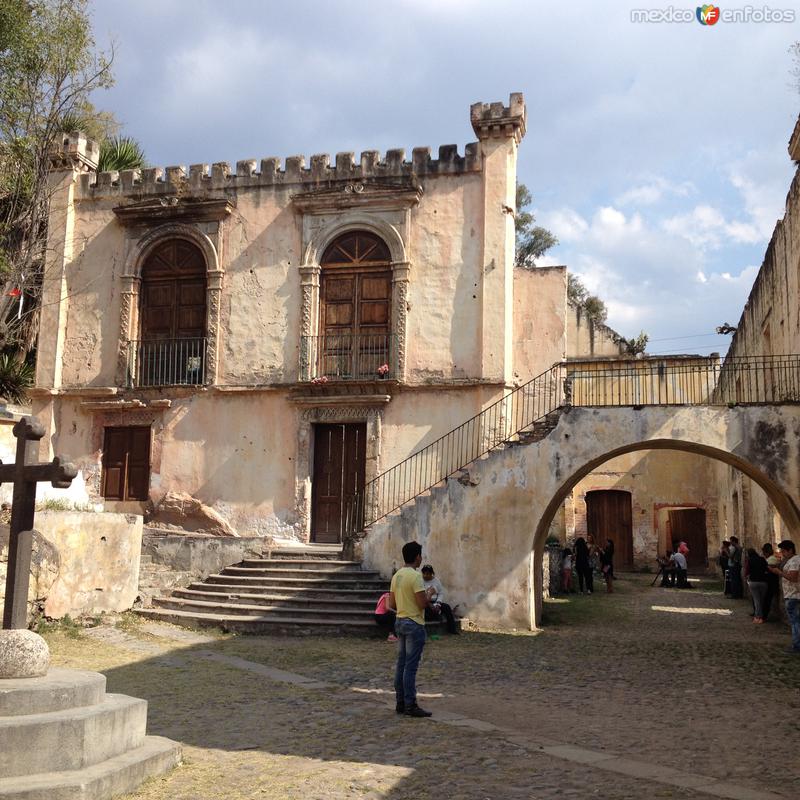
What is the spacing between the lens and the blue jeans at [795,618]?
11.8 meters

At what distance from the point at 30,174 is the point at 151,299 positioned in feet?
12.3

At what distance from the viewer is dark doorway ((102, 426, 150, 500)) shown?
19.0 m

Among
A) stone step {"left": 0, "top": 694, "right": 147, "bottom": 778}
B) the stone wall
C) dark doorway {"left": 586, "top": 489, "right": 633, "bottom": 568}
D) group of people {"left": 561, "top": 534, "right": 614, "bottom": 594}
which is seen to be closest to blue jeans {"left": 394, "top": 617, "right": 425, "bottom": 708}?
stone step {"left": 0, "top": 694, "right": 147, "bottom": 778}

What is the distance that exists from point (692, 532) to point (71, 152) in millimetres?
21134

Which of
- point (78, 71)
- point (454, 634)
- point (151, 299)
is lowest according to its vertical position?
point (454, 634)

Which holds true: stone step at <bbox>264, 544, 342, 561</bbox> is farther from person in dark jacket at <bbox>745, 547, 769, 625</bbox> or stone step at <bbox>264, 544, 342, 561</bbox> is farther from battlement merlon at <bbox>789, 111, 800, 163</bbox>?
battlement merlon at <bbox>789, 111, 800, 163</bbox>

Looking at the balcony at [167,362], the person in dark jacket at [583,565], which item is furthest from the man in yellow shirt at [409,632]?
the person in dark jacket at [583,565]

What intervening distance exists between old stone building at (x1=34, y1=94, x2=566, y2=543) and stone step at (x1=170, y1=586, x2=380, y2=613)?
3289 mm

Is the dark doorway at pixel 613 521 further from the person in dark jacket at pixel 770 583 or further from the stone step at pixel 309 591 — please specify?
the stone step at pixel 309 591

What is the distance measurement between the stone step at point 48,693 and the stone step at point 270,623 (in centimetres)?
757

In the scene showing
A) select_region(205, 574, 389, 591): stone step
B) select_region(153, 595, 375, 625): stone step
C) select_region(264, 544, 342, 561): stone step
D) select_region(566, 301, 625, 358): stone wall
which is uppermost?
select_region(566, 301, 625, 358): stone wall

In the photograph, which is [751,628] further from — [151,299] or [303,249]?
[151,299]

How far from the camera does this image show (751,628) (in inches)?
572

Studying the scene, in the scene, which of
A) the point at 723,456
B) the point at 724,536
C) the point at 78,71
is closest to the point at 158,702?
the point at 723,456
